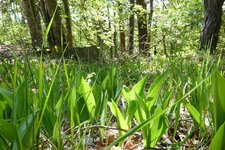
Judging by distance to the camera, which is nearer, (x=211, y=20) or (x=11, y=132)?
(x=11, y=132)

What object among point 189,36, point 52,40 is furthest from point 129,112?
point 189,36

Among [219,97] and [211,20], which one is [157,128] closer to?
[219,97]

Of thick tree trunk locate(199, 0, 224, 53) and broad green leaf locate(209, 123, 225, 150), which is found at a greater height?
thick tree trunk locate(199, 0, 224, 53)

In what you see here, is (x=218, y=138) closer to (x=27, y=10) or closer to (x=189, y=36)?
(x=27, y=10)

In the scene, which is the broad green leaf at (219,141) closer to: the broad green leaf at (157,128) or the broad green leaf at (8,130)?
the broad green leaf at (157,128)

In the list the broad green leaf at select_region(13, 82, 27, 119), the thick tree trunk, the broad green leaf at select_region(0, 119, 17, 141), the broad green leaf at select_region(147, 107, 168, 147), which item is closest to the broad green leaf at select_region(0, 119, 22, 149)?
the broad green leaf at select_region(0, 119, 17, 141)

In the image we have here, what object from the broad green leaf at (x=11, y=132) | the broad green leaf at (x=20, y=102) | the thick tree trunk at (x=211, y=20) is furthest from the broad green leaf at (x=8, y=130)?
the thick tree trunk at (x=211, y=20)

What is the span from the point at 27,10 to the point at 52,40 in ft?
4.08

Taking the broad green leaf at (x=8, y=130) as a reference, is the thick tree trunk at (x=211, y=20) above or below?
above

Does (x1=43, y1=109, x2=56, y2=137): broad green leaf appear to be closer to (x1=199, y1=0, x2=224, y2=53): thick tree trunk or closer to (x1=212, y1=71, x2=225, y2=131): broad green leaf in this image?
(x1=212, y1=71, x2=225, y2=131): broad green leaf

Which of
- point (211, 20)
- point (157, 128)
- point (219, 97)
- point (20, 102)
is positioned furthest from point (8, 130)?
point (211, 20)

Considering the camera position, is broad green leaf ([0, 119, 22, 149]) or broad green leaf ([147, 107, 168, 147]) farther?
broad green leaf ([147, 107, 168, 147])

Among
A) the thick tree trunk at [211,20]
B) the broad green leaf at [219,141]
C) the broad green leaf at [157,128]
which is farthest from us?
the thick tree trunk at [211,20]

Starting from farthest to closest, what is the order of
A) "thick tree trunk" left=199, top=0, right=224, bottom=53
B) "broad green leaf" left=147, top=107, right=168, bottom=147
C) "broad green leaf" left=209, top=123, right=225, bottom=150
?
1. "thick tree trunk" left=199, top=0, right=224, bottom=53
2. "broad green leaf" left=147, top=107, right=168, bottom=147
3. "broad green leaf" left=209, top=123, right=225, bottom=150
